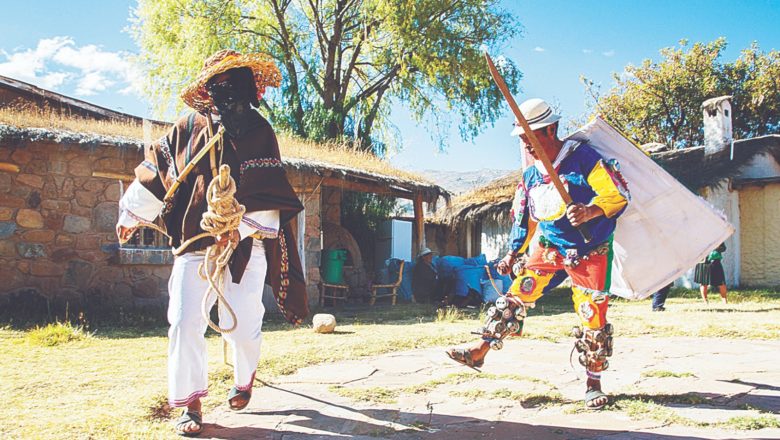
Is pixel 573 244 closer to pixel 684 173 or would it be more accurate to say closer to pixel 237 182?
pixel 237 182

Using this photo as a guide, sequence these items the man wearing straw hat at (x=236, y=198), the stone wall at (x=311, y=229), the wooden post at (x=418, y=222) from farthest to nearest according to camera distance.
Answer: the wooden post at (x=418, y=222)
the stone wall at (x=311, y=229)
the man wearing straw hat at (x=236, y=198)

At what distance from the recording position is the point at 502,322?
384 cm

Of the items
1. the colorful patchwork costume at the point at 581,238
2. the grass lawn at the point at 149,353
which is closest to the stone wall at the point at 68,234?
the grass lawn at the point at 149,353

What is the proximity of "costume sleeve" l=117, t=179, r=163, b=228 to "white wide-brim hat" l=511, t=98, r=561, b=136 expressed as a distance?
2166mm

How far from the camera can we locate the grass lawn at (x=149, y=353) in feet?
10.8

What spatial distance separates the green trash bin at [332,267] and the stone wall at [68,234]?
4470mm

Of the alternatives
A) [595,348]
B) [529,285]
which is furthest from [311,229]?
[595,348]

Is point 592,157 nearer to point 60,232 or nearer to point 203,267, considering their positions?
point 203,267

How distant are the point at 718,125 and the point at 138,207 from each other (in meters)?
18.3

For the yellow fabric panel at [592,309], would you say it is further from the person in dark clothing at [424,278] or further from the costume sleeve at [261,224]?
the person in dark clothing at [424,278]

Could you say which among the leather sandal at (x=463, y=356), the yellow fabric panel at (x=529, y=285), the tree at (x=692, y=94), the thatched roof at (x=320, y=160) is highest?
the tree at (x=692, y=94)

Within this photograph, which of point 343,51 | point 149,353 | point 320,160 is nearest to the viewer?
point 149,353

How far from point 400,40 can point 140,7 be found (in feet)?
31.2

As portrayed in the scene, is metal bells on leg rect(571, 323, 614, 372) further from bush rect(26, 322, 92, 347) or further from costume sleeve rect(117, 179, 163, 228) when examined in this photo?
bush rect(26, 322, 92, 347)
